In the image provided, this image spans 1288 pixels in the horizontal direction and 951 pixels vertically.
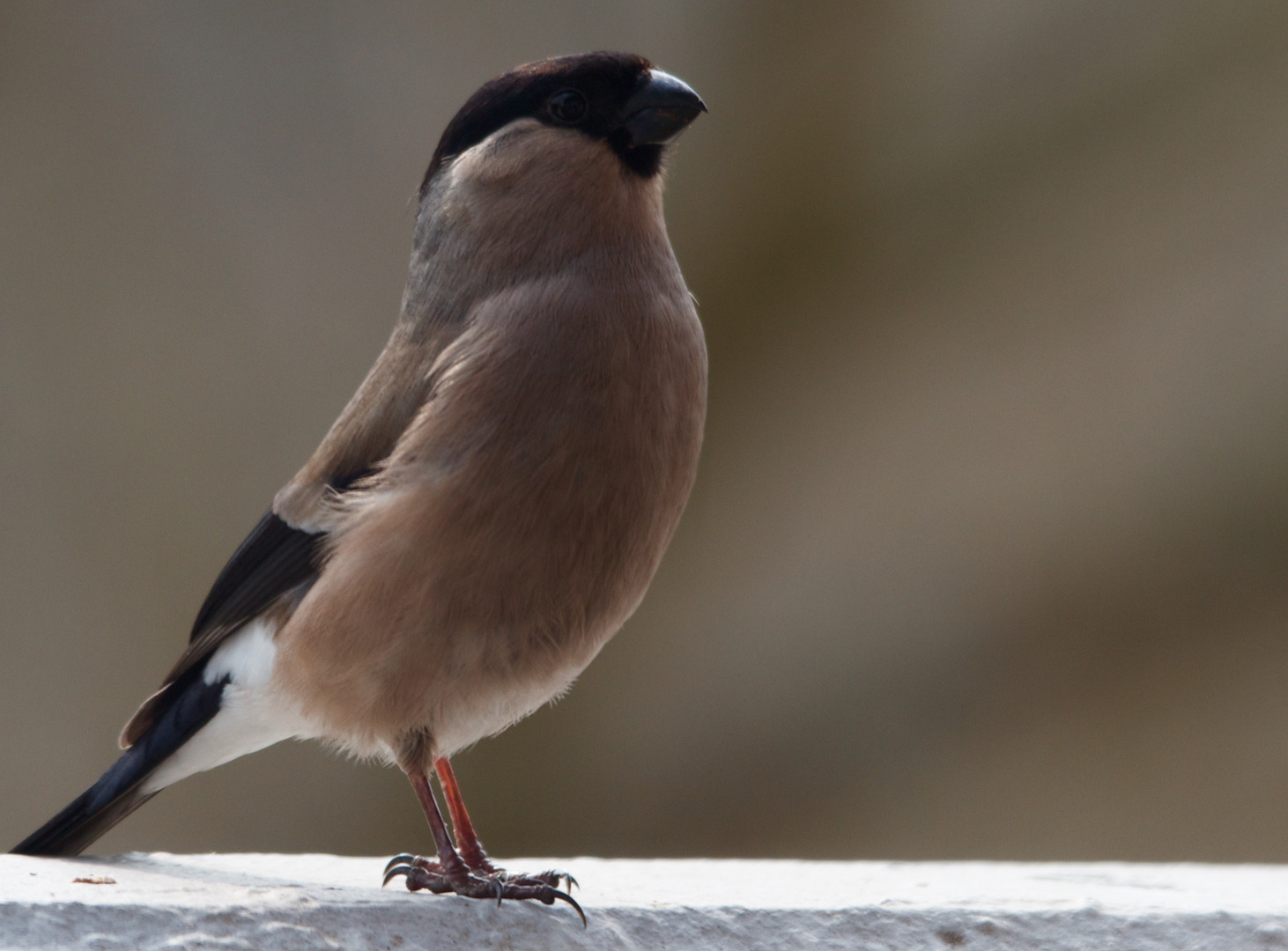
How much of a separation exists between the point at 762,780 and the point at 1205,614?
1.94 meters

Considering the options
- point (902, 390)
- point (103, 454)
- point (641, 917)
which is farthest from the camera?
point (902, 390)

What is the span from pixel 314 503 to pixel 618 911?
815 millimetres

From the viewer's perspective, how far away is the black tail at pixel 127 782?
7.40ft

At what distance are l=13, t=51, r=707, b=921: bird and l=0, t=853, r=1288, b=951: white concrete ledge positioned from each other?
130 millimetres

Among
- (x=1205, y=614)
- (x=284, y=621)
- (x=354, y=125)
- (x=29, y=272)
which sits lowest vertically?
(x=284, y=621)

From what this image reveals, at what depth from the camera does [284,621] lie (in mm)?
2213

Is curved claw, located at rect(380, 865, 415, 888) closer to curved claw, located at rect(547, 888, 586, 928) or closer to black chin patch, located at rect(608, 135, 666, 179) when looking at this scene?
curved claw, located at rect(547, 888, 586, 928)

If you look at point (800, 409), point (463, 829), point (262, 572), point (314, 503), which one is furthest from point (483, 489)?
point (800, 409)

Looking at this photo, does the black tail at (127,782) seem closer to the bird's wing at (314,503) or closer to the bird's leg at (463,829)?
the bird's wing at (314,503)

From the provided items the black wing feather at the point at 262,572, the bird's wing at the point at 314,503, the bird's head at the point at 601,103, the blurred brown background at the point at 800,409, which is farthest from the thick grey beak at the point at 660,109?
the blurred brown background at the point at 800,409

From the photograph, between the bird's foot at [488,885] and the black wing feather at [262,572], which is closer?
the bird's foot at [488,885]

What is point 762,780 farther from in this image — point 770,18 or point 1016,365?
point 770,18

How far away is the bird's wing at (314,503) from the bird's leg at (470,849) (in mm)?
396

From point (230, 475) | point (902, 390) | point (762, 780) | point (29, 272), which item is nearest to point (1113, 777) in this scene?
point (762, 780)
